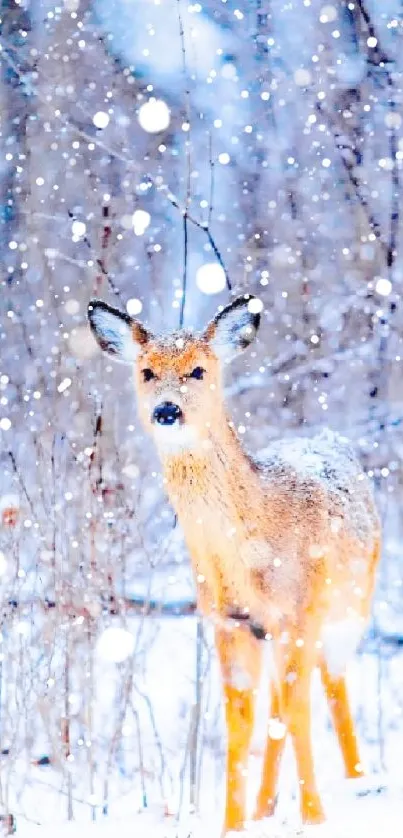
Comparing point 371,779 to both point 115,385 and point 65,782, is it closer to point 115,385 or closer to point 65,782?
point 65,782

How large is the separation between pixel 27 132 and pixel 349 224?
2.57m

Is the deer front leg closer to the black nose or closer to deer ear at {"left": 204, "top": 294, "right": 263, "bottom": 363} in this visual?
the black nose

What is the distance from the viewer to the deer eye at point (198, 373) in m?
3.71

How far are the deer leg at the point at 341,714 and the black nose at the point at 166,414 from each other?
141cm

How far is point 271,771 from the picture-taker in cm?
406

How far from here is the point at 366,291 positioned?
748cm

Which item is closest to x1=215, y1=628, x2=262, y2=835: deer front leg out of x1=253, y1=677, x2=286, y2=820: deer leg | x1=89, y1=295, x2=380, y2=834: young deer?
x1=89, y1=295, x2=380, y2=834: young deer

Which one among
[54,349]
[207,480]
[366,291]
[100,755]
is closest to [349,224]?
[366,291]

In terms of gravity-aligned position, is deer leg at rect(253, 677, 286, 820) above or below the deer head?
below

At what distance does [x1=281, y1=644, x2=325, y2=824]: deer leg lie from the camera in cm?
374

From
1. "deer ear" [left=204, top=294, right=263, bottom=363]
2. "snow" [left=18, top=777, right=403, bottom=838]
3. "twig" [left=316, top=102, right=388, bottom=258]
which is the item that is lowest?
"snow" [left=18, top=777, right=403, bottom=838]

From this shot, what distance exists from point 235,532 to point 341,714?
3.92 feet

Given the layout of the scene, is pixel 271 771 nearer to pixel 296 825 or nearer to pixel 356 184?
pixel 296 825

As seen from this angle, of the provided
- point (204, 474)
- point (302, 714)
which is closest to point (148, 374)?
point (204, 474)
